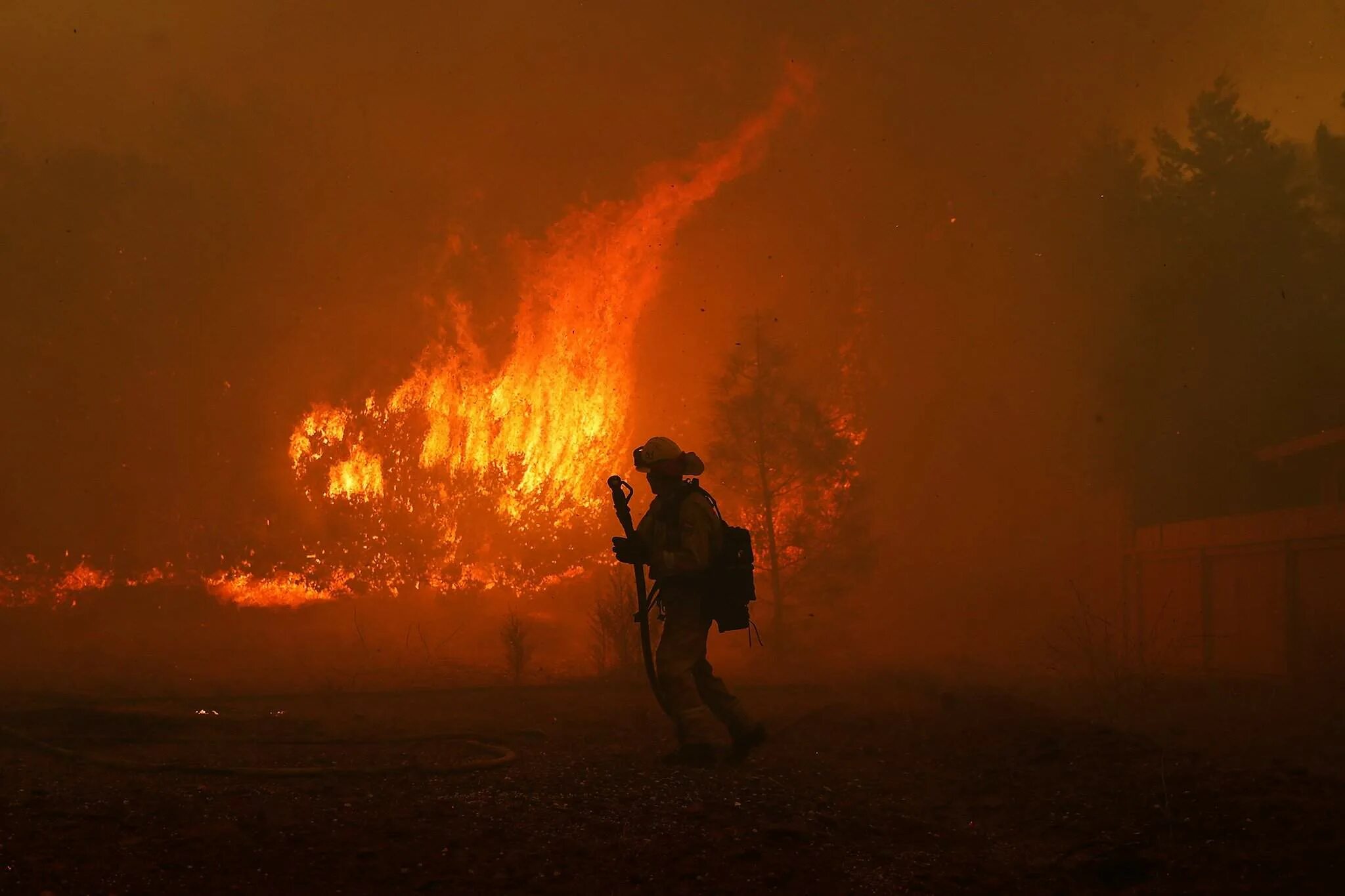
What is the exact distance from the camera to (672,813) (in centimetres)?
657

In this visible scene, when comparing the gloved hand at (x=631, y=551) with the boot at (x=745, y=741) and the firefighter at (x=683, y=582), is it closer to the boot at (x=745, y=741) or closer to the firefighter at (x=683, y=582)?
the firefighter at (x=683, y=582)

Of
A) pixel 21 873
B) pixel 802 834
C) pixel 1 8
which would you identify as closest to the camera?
pixel 21 873

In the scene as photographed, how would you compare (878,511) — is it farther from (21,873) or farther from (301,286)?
(21,873)

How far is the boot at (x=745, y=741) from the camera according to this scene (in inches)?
343

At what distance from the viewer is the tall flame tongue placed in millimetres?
40156

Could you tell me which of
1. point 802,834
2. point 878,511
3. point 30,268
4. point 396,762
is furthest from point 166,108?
point 802,834

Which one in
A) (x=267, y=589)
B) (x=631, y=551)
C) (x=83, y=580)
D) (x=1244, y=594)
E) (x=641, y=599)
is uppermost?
(x=631, y=551)

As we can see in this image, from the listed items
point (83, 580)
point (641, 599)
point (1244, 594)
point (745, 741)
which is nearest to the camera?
point (745, 741)

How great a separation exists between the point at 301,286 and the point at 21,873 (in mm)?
41266

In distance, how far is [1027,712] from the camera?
428 inches

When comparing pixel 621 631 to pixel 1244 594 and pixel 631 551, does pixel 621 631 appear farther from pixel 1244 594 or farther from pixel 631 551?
pixel 1244 594

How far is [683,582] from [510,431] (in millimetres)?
32443

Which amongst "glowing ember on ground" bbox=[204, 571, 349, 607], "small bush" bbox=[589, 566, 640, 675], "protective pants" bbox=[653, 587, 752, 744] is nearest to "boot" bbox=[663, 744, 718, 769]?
"protective pants" bbox=[653, 587, 752, 744]

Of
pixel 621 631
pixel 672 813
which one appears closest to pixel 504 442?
pixel 621 631
